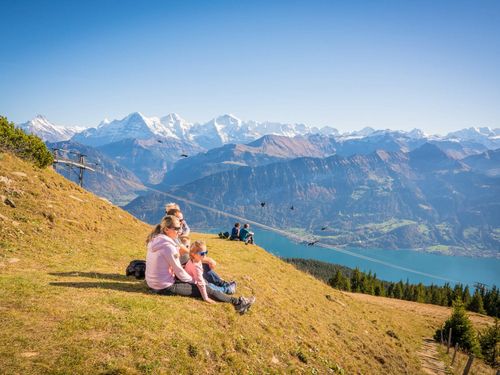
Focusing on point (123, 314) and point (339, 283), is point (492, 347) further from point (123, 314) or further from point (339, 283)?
point (339, 283)

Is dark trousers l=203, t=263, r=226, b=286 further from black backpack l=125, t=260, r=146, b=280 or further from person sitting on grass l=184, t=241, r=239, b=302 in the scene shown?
black backpack l=125, t=260, r=146, b=280

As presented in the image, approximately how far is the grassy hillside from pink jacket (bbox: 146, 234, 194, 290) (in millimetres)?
642

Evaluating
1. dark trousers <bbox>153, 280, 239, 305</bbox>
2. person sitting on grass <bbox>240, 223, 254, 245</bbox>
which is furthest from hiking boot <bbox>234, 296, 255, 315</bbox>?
person sitting on grass <bbox>240, 223, 254, 245</bbox>

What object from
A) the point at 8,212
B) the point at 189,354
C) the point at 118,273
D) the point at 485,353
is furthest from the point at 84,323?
the point at 485,353

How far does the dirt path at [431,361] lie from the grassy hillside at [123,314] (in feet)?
2.65

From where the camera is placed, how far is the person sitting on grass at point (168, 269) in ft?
41.6

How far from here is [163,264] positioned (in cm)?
1314

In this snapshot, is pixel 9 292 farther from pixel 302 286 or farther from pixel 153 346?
pixel 302 286

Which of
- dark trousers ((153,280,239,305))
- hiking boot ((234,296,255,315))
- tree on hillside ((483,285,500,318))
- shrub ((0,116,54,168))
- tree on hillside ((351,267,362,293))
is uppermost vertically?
shrub ((0,116,54,168))

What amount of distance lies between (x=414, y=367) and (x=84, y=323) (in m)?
22.3

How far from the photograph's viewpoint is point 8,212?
19297 millimetres

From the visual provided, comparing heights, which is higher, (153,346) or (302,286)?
(153,346)

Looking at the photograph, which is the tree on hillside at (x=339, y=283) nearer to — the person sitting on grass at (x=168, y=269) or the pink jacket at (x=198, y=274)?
the person sitting on grass at (x=168, y=269)

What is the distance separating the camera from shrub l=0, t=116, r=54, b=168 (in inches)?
998
